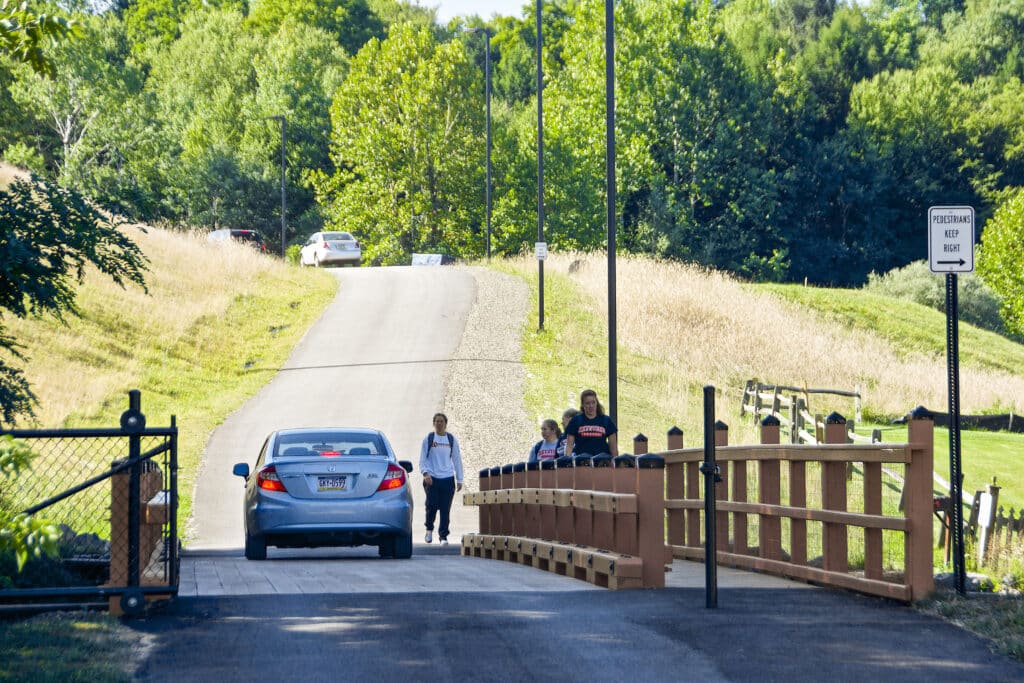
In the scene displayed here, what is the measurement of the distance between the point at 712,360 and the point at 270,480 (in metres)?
27.6

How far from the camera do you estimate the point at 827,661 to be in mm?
7785

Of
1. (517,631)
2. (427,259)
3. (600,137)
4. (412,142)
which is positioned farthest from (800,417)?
(600,137)

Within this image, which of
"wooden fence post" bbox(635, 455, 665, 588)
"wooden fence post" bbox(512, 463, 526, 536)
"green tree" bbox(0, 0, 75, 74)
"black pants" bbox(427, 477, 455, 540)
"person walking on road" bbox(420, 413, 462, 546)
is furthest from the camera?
"black pants" bbox(427, 477, 455, 540)

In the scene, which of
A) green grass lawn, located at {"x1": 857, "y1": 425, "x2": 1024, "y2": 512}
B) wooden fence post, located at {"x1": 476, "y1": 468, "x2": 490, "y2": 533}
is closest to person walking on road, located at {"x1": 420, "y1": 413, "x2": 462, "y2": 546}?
wooden fence post, located at {"x1": 476, "y1": 468, "x2": 490, "y2": 533}

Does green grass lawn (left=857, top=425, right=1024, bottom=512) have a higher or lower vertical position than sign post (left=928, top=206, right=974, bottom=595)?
lower

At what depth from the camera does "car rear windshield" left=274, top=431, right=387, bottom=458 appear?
1661 centimetres

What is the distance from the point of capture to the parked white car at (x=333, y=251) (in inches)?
2584

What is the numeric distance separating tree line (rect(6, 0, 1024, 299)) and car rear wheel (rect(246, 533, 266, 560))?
57.1 meters

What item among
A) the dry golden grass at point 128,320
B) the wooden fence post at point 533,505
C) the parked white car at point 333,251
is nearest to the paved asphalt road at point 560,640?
the wooden fence post at point 533,505

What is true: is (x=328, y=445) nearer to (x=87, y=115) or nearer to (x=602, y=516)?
(x=602, y=516)

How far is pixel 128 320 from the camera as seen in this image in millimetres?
41844

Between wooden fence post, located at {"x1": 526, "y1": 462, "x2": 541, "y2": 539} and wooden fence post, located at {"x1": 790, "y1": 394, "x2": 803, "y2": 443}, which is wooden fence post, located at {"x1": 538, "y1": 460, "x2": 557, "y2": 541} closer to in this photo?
wooden fence post, located at {"x1": 526, "y1": 462, "x2": 541, "y2": 539}

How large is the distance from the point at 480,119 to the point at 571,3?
25126 millimetres

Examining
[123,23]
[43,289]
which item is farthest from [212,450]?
[123,23]
